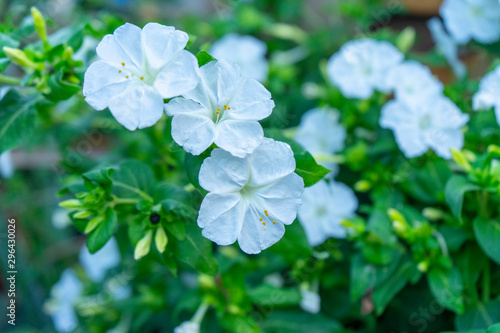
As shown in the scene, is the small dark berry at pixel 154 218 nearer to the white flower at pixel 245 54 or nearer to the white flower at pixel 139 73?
the white flower at pixel 139 73

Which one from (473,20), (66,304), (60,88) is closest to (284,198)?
(60,88)

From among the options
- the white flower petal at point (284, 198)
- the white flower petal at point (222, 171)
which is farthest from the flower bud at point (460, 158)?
the white flower petal at point (222, 171)

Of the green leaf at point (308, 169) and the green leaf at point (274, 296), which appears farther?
Answer: the green leaf at point (274, 296)

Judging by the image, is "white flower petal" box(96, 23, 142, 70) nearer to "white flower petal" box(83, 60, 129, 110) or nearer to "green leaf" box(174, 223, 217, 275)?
"white flower petal" box(83, 60, 129, 110)

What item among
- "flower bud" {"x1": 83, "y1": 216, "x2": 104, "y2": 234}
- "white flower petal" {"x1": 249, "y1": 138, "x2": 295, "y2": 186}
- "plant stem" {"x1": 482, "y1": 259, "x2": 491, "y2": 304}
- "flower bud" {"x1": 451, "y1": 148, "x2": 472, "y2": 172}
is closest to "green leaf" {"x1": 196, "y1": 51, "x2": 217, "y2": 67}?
"white flower petal" {"x1": 249, "y1": 138, "x2": 295, "y2": 186}

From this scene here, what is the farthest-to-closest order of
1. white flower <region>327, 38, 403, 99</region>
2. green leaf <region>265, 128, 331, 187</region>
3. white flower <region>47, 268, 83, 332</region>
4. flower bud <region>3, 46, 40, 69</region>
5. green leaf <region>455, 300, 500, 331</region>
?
white flower <region>47, 268, 83, 332</region>, white flower <region>327, 38, 403, 99</region>, green leaf <region>455, 300, 500, 331</region>, flower bud <region>3, 46, 40, 69</region>, green leaf <region>265, 128, 331, 187</region>

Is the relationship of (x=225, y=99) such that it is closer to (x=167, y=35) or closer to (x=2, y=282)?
(x=167, y=35)

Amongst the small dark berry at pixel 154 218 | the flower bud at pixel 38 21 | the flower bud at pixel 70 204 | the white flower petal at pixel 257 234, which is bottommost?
the flower bud at pixel 70 204

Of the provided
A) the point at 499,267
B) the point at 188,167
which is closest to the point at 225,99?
the point at 188,167
